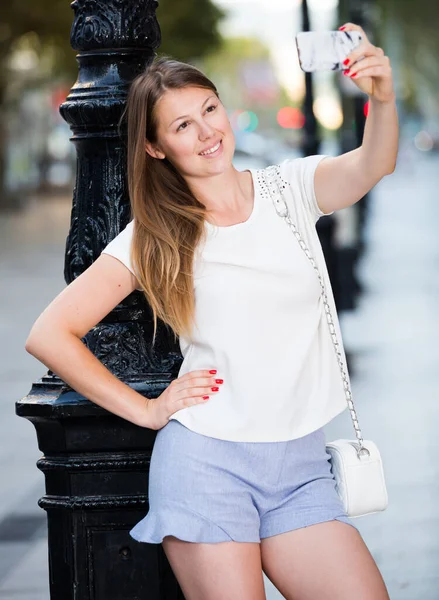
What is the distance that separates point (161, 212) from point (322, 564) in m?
0.98

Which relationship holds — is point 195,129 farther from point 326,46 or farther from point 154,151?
point 326,46

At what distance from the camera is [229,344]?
2.94 m

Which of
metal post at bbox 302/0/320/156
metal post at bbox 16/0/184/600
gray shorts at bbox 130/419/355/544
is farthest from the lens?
metal post at bbox 302/0/320/156

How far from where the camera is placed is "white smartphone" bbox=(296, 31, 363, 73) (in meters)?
2.76

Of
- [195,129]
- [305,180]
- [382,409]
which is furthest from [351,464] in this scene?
[382,409]

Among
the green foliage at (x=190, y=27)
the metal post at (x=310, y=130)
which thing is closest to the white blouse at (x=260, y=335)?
the metal post at (x=310, y=130)

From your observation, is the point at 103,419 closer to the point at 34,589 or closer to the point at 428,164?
the point at 34,589

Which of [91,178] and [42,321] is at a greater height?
[91,178]

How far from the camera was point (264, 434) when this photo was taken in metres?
2.92

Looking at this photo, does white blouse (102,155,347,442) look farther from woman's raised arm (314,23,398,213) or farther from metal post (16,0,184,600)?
metal post (16,0,184,600)

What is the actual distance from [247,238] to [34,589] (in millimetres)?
2612

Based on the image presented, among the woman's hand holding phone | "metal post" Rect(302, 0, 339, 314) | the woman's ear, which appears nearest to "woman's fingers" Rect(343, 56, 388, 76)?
the woman's hand holding phone

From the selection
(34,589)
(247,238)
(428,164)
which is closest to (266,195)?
(247,238)

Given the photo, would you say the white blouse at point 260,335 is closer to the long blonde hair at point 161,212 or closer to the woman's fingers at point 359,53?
the long blonde hair at point 161,212
